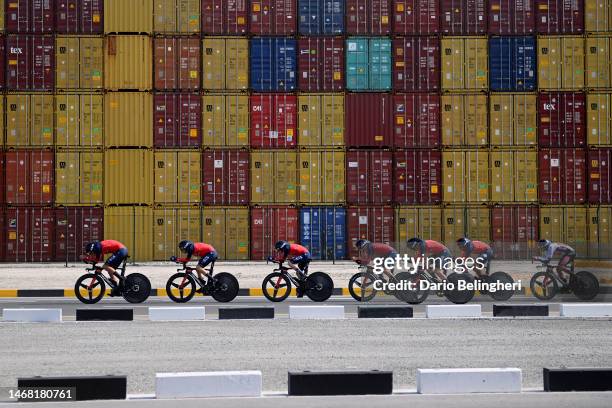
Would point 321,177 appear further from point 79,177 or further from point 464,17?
point 79,177

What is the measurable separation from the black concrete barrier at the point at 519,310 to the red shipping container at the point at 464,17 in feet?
68.7

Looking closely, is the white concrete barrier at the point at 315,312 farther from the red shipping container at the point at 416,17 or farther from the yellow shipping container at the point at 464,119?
the red shipping container at the point at 416,17

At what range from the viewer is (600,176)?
36.3 metres

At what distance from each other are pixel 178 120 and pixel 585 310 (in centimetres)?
2138

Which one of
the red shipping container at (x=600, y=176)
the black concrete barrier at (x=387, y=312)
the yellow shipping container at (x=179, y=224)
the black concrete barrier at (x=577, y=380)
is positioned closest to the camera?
the black concrete barrier at (x=577, y=380)

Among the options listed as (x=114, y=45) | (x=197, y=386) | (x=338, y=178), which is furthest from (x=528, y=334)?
(x=114, y=45)

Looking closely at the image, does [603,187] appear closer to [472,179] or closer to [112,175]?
[472,179]

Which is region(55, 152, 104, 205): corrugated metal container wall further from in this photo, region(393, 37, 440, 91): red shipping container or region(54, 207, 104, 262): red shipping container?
region(393, 37, 440, 91): red shipping container

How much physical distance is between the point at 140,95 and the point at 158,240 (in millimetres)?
5010

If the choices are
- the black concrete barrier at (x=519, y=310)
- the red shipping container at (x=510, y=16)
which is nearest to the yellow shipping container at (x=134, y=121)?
the red shipping container at (x=510, y=16)

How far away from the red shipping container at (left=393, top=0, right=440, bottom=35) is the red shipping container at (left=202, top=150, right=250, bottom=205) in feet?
23.2

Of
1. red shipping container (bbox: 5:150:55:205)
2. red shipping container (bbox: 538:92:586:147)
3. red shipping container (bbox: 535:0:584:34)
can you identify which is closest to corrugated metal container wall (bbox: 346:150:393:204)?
red shipping container (bbox: 538:92:586:147)

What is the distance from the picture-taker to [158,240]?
116 feet

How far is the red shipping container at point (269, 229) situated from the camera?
35.4 m
